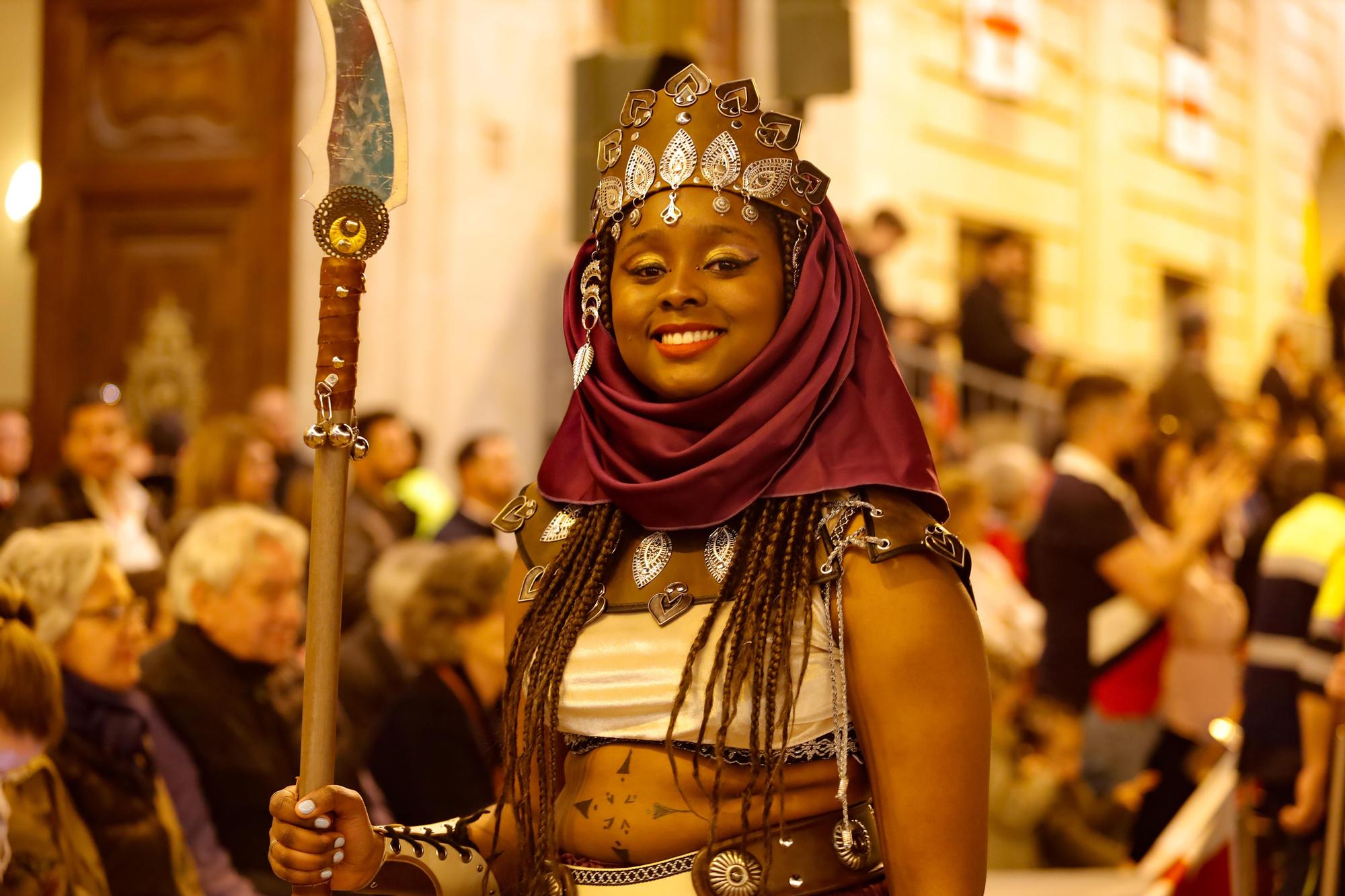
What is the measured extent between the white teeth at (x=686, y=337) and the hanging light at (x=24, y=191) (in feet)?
26.2

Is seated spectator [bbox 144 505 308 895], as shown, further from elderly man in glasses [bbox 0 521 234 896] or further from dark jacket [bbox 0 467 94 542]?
dark jacket [bbox 0 467 94 542]

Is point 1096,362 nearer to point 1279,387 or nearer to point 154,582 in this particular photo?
point 1279,387

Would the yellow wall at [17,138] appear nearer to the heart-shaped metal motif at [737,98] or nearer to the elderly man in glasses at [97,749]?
the elderly man in glasses at [97,749]

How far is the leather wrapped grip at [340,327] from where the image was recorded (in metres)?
2.22

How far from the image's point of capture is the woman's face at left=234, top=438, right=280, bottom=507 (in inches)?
247

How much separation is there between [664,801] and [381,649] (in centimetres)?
329

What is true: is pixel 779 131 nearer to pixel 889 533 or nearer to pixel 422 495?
pixel 889 533

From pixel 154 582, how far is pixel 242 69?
16.6 feet

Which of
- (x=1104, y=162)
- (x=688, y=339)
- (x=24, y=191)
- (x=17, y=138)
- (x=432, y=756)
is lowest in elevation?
(x=432, y=756)

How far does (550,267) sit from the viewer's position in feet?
34.0

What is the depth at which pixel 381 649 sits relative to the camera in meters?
5.39

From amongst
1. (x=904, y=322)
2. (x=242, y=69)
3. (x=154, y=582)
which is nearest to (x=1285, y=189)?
(x=904, y=322)

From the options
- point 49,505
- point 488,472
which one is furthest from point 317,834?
point 488,472

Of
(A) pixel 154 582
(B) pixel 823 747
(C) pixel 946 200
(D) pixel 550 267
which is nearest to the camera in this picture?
(B) pixel 823 747
